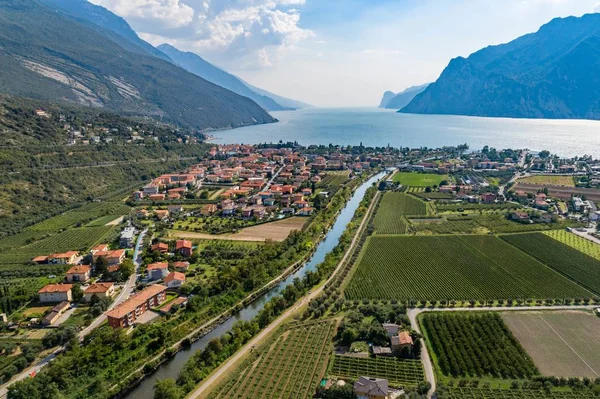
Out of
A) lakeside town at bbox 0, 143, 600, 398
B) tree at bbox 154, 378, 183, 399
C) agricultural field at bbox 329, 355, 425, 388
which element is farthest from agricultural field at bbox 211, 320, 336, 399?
tree at bbox 154, 378, 183, 399

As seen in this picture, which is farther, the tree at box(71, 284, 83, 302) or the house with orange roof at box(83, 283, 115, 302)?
the house with orange roof at box(83, 283, 115, 302)

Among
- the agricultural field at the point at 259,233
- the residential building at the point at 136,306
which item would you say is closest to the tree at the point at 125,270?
the residential building at the point at 136,306

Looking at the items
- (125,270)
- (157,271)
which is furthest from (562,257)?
(125,270)

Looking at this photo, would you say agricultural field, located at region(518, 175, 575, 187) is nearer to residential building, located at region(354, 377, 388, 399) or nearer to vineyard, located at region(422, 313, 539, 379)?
vineyard, located at region(422, 313, 539, 379)

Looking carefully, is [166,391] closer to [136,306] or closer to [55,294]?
[136,306]

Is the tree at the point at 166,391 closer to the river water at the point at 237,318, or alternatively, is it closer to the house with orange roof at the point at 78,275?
the river water at the point at 237,318
